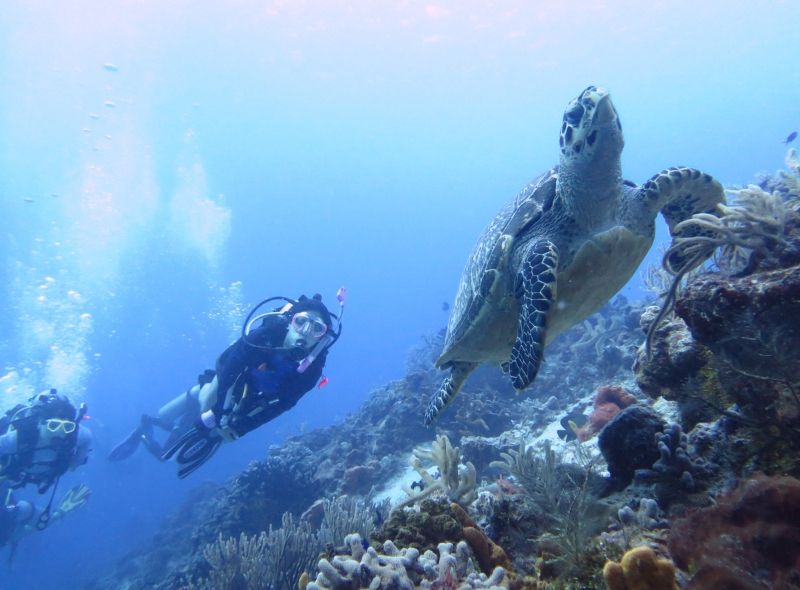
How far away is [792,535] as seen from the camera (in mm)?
1526

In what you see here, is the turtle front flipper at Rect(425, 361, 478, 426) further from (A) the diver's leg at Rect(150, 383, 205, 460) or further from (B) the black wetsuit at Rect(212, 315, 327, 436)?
(A) the diver's leg at Rect(150, 383, 205, 460)

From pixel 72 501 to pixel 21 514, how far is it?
1.23 meters

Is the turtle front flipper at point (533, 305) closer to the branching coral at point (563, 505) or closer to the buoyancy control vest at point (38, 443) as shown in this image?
the branching coral at point (563, 505)

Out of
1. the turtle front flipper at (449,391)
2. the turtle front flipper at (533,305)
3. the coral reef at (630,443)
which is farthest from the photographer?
the turtle front flipper at (449,391)

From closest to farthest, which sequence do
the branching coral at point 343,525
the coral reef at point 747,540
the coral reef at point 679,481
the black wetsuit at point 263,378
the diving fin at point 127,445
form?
the coral reef at point 747,540 → the coral reef at point 679,481 → the branching coral at point 343,525 → the black wetsuit at point 263,378 → the diving fin at point 127,445

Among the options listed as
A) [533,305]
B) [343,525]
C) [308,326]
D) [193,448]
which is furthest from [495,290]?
[193,448]

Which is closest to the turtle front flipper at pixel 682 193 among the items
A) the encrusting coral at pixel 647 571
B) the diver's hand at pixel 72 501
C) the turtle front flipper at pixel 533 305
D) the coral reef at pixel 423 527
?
the turtle front flipper at pixel 533 305

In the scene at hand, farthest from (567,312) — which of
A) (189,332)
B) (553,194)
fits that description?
(189,332)

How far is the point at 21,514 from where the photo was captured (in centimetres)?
1284

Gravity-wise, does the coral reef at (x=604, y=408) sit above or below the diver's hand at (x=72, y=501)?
below

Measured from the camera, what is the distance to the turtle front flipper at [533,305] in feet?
11.5

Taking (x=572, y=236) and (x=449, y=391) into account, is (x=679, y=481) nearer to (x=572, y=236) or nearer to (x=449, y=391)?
(x=572, y=236)

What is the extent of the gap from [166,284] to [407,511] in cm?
9860

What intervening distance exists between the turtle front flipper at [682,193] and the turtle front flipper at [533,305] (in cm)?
115
